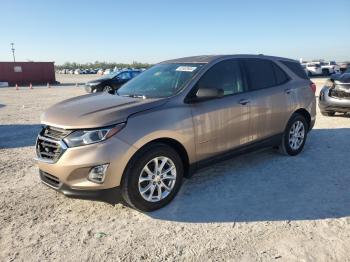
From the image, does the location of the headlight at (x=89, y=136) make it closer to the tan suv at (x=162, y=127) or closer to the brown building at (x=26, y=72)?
the tan suv at (x=162, y=127)

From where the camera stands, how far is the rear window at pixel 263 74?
206 inches

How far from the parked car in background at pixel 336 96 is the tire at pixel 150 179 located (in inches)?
259

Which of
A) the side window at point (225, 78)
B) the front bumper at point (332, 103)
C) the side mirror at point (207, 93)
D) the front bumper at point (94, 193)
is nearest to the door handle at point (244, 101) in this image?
the side window at point (225, 78)

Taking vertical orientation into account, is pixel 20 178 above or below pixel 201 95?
below

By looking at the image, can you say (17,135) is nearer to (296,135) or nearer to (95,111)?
(95,111)

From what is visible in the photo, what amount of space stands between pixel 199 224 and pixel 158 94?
169cm

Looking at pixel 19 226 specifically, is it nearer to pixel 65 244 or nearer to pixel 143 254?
pixel 65 244

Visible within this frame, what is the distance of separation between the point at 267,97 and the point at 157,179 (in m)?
2.34

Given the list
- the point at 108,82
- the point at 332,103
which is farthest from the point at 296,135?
the point at 108,82

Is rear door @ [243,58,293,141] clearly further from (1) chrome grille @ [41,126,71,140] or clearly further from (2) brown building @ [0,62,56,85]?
(2) brown building @ [0,62,56,85]

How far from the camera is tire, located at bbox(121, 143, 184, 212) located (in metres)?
3.77

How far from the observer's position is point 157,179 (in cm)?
402

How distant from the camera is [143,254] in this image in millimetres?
3207

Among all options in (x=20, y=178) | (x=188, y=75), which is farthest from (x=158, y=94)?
(x=20, y=178)
